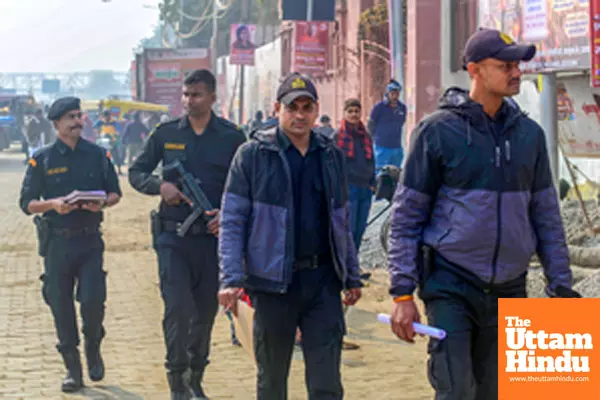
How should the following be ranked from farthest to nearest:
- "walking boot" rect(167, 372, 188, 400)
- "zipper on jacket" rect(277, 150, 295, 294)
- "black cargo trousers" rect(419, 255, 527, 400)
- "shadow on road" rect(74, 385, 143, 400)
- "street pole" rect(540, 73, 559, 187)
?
"street pole" rect(540, 73, 559, 187)
"shadow on road" rect(74, 385, 143, 400)
"walking boot" rect(167, 372, 188, 400)
"zipper on jacket" rect(277, 150, 295, 294)
"black cargo trousers" rect(419, 255, 527, 400)

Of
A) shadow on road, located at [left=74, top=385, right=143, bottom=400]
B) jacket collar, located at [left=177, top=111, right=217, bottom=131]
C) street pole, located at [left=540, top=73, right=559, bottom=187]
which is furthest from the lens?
street pole, located at [left=540, top=73, right=559, bottom=187]

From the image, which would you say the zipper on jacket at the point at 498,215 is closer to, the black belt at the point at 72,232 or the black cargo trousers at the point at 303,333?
the black cargo trousers at the point at 303,333

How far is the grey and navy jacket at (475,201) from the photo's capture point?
441cm

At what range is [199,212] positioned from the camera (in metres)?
6.63

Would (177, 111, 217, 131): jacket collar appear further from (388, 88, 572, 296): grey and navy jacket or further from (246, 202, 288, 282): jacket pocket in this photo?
(388, 88, 572, 296): grey and navy jacket

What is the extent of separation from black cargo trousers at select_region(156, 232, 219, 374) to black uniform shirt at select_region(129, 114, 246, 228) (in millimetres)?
193

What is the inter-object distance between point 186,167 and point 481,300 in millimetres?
2836

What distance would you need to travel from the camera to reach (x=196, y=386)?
22.3 feet

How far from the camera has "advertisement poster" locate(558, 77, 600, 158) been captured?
15484 millimetres

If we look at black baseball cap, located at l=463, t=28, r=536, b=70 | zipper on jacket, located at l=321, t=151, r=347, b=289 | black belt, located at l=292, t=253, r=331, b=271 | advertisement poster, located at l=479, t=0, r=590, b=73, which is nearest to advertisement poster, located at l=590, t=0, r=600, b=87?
advertisement poster, located at l=479, t=0, r=590, b=73

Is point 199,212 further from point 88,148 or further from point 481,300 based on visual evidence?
point 481,300

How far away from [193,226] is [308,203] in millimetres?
1711

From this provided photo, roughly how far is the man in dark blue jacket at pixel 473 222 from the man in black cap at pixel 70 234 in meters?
3.38

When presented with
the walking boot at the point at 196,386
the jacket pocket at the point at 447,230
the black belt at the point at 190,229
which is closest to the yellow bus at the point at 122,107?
the black belt at the point at 190,229
